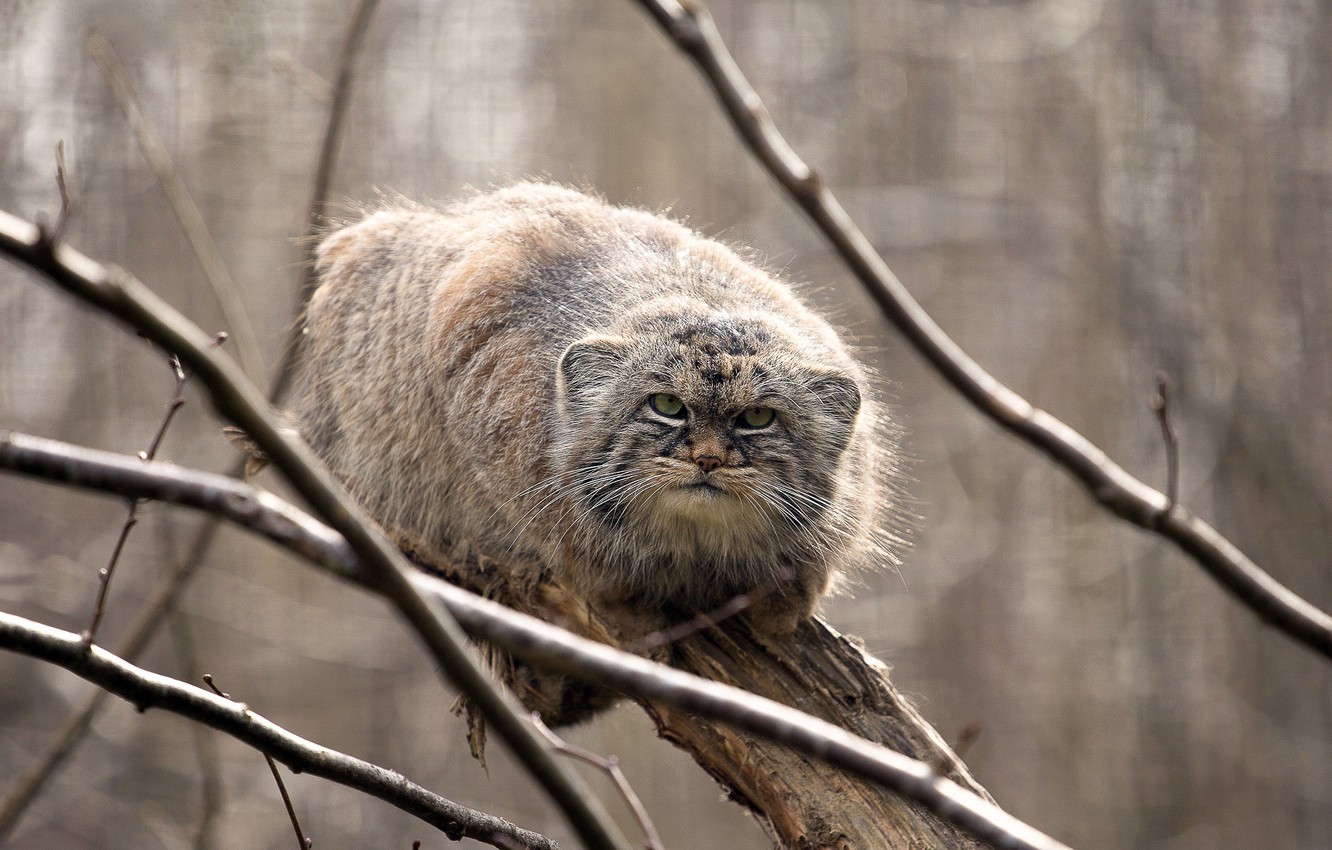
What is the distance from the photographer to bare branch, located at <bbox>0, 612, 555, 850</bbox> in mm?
2463

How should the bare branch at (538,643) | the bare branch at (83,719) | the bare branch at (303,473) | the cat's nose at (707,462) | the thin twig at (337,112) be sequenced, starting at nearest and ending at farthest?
the bare branch at (303,473), the bare branch at (538,643), the cat's nose at (707,462), the bare branch at (83,719), the thin twig at (337,112)

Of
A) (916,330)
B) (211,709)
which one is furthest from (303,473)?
(916,330)

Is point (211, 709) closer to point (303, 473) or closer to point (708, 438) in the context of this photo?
point (303, 473)

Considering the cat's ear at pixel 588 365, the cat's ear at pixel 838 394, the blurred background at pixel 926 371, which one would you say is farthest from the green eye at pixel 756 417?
the blurred background at pixel 926 371

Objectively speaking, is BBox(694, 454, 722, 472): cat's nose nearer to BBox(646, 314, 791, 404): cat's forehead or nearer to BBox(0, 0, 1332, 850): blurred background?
BBox(646, 314, 791, 404): cat's forehead

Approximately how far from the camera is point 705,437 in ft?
13.7

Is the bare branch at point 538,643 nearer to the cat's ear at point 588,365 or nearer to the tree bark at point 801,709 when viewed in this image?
the tree bark at point 801,709

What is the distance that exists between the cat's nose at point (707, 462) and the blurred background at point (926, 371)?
6451 millimetres

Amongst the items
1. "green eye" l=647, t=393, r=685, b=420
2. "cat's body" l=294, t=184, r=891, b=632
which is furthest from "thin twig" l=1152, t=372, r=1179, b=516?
"green eye" l=647, t=393, r=685, b=420

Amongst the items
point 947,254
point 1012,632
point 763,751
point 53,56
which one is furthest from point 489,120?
point 763,751

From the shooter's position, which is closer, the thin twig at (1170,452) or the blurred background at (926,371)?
the thin twig at (1170,452)

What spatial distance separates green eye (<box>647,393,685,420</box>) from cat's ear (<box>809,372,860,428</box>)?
507 mm

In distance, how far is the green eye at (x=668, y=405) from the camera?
430cm

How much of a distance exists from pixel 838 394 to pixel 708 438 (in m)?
0.61
